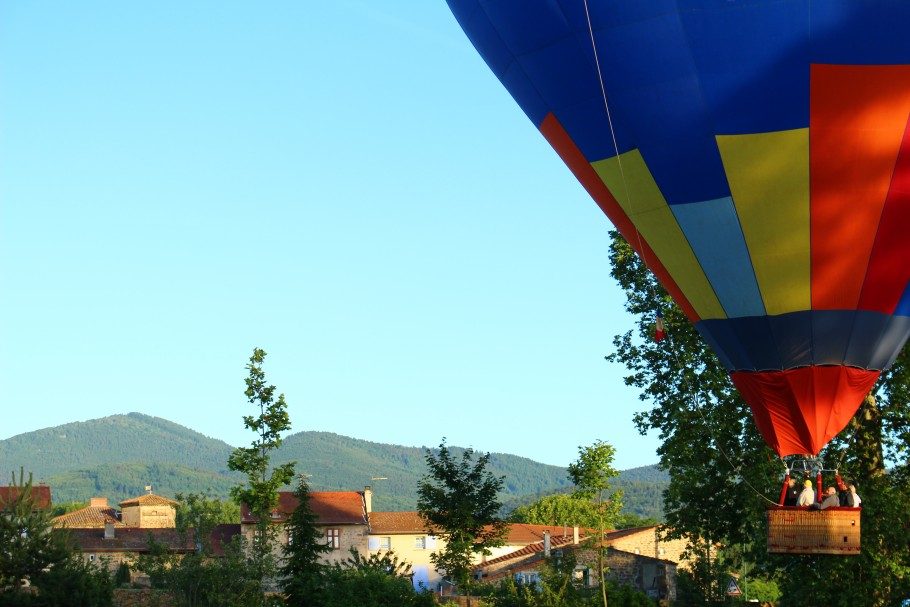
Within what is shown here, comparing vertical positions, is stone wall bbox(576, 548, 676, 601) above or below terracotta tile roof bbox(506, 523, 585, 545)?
below

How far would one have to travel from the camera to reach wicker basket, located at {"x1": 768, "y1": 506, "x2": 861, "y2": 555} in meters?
Answer: 16.5

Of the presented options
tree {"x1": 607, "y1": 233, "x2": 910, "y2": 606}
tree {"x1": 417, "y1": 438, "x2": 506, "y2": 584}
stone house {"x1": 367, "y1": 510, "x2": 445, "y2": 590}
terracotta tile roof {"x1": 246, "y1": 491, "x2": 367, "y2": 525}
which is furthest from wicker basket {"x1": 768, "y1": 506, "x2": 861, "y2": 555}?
stone house {"x1": 367, "y1": 510, "x2": 445, "y2": 590}

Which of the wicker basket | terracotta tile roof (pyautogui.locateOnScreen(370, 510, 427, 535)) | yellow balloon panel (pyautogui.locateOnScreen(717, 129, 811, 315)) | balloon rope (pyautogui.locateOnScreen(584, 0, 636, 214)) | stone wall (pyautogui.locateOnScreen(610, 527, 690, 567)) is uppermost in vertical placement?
balloon rope (pyautogui.locateOnScreen(584, 0, 636, 214))

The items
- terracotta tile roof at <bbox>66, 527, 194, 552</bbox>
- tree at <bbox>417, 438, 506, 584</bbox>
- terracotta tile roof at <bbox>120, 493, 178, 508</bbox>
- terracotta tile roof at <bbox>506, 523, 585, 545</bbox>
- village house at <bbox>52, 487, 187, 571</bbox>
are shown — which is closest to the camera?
tree at <bbox>417, 438, 506, 584</bbox>

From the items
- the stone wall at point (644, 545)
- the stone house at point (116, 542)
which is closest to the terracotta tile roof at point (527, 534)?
the stone wall at point (644, 545)

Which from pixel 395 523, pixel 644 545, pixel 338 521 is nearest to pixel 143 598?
pixel 338 521

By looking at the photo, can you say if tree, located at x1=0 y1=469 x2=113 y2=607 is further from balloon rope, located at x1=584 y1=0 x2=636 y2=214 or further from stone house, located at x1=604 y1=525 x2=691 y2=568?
stone house, located at x1=604 y1=525 x2=691 y2=568

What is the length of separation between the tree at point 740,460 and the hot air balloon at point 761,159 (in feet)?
27.6

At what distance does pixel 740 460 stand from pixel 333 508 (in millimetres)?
42802

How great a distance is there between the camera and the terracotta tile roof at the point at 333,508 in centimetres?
6675

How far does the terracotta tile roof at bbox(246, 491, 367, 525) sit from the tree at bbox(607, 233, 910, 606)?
35391mm

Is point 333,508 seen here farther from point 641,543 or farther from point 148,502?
point 148,502

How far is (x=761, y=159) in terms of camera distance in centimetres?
1678

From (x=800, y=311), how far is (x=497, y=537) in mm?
22315
